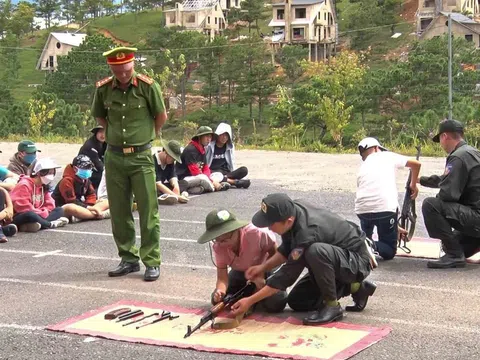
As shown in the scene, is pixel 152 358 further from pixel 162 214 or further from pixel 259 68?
pixel 259 68

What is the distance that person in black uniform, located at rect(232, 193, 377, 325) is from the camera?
608 centimetres

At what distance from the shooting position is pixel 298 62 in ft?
207

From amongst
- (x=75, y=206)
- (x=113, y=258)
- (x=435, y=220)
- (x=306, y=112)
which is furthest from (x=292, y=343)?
(x=306, y=112)

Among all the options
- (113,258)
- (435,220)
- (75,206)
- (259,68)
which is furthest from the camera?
(259,68)

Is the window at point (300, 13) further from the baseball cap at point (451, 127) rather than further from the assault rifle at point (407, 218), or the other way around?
the baseball cap at point (451, 127)

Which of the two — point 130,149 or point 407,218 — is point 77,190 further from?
point 407,218

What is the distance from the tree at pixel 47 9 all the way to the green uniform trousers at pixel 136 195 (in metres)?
112

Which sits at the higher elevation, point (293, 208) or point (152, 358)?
point (293, 208)

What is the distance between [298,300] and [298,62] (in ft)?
188

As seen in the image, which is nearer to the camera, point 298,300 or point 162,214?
point 298,300

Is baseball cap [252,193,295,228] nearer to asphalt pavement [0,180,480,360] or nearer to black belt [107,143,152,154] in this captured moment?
asphalt pavement [0,180,480,360]

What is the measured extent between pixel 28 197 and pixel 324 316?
509 cm

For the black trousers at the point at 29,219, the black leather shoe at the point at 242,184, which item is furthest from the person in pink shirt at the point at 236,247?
the black leather shoe at the point at 242,184

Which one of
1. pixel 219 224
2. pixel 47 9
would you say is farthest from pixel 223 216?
pixel 47 9
